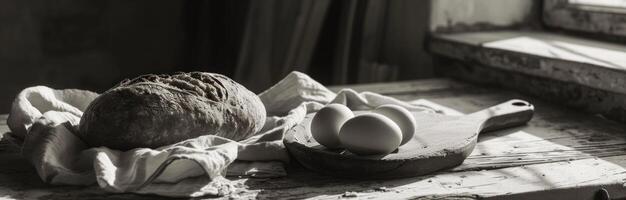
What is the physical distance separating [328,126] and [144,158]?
0.27 m

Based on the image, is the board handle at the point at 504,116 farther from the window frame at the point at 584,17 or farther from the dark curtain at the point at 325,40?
the dark curtain at the point at 325,40

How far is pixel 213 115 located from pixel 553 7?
1309 millimetres

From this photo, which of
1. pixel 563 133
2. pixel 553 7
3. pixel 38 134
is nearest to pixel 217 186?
pixel 38 134

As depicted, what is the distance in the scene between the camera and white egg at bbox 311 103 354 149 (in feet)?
3.57

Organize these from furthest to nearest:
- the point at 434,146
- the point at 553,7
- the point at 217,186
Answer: the point at 553,7 → the point at 434,146 → the point at 217,186

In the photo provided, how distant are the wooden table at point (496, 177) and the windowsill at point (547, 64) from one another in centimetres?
13

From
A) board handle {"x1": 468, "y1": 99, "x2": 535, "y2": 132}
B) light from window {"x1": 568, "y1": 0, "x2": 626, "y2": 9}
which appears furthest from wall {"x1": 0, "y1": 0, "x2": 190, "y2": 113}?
board handle {"x1": 468, "y1": 99, "x2": 535, "y2": 132}

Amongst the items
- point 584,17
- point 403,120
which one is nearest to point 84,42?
point 584,17

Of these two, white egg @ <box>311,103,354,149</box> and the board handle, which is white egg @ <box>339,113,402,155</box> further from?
the board handle

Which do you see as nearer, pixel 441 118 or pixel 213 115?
pixel 213 115

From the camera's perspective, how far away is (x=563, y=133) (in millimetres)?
1348

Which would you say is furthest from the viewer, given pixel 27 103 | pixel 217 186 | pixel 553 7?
pixel 553 7

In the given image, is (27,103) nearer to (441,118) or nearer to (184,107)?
(184,107)

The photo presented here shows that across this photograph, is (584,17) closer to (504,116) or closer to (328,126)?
(504,116)
